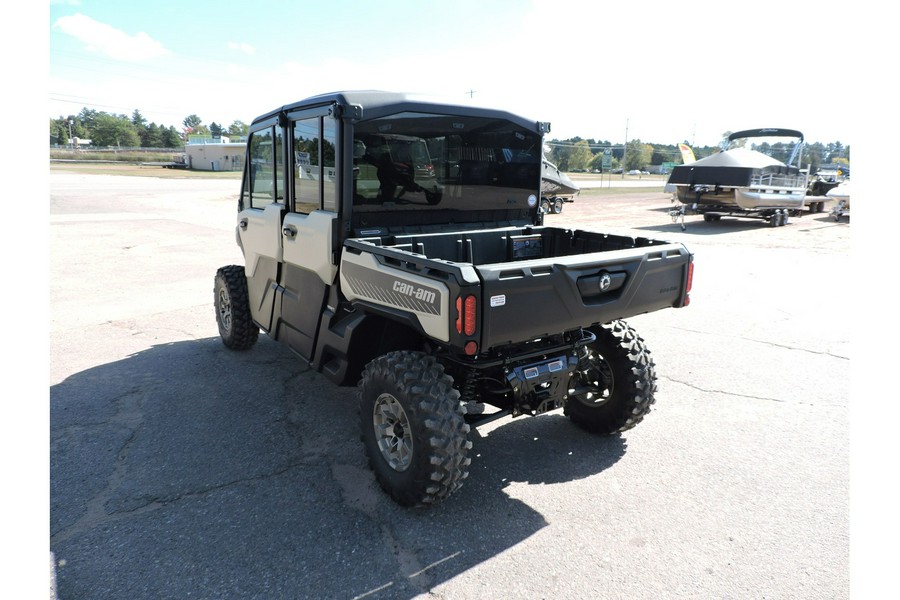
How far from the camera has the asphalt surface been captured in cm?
285

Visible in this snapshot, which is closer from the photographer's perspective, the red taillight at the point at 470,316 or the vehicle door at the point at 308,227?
the red taillight at the point at 470,316

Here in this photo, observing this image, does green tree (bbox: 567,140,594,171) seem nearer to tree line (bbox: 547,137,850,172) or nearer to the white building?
tree line (bbox: 547,137,850,172)

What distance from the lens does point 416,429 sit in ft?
10.4

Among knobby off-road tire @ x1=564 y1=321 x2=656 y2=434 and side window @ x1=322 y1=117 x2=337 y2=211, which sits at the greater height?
side window @ x1=322 y1=117 x2=337 y2=211

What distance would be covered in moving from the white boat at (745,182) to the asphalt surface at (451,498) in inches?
438

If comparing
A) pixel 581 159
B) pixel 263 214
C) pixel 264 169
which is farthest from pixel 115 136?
pixel 263 214

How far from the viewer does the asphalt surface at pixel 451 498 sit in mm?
2854

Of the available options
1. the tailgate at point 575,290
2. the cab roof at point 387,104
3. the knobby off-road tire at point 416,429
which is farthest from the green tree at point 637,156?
the knobby off-road tire at point 416,429

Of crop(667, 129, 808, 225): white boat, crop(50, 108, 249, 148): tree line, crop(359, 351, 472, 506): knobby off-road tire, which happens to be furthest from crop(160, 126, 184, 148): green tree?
crop(359, 351, 472, 506): knobby off-road tire

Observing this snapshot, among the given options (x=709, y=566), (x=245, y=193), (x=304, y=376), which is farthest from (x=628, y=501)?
(x=245, y=193)

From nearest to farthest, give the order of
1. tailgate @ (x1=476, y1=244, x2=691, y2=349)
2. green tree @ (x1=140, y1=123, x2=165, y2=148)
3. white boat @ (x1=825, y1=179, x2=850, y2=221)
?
tailgate @ (x1=476, y1=244, x2=691, y2=349)
white boat @ (x1=825, y1=179, x2=850, y2=221)
green tree @ (x1=140, y1=123, x2=165, y2=148)

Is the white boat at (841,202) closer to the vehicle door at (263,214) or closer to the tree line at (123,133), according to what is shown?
the vehicle door at (263,214)

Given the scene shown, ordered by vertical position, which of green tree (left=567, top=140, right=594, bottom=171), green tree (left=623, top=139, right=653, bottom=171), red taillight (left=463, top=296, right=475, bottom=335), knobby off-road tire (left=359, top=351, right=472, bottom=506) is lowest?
knobby off-road tire (left=359, top=351, right=472, bottom=506)

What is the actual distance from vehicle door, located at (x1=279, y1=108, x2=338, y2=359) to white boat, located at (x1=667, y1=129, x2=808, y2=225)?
15288 millimetres
